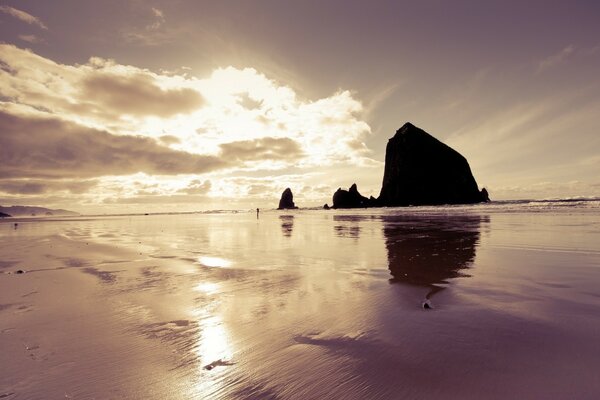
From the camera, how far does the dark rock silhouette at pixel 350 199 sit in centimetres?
10707

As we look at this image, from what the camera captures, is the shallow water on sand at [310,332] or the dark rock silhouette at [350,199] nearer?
the shallow water on sand at [310,332]

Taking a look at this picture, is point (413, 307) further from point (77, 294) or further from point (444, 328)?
point (77, 294)

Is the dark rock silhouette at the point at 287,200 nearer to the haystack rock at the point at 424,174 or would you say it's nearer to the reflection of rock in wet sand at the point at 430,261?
the haystack rock at the point at 424,174

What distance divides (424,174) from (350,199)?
29969mm

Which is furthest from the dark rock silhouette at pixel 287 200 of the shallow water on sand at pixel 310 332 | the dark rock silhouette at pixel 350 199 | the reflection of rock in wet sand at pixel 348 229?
the shallow water on sand at pixel 310 332

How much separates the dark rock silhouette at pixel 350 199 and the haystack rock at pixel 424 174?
10440 mm

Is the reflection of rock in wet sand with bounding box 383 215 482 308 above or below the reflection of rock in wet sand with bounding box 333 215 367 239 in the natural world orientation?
below

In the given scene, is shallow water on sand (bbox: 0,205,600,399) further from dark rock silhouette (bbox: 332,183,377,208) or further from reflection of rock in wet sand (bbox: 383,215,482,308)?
dark rock silhouette (bbox: 332,183,377,208)

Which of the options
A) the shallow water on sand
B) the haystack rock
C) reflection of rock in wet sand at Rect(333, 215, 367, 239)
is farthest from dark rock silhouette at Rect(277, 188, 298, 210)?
the shallow water on sand

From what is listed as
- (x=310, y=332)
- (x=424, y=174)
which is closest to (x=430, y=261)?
(x=310, y=332)

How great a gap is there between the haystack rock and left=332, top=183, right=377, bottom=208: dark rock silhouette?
10.4m

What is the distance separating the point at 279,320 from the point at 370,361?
1.51 metres

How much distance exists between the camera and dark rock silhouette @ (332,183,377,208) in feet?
351

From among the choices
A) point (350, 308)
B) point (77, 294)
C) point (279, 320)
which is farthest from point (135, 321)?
point (350, 308)
